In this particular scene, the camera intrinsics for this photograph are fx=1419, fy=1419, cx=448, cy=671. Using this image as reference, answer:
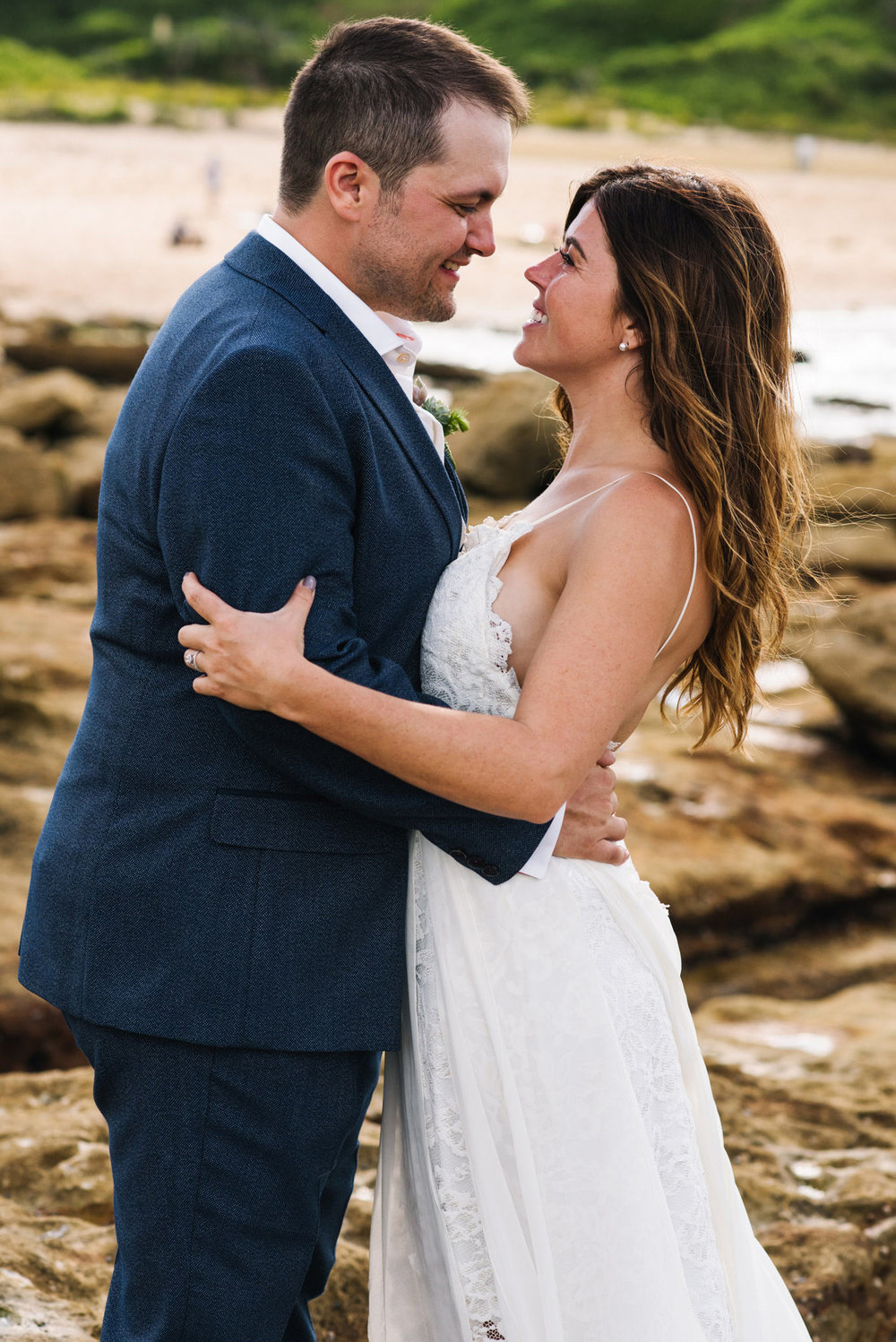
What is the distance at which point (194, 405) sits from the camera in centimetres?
183

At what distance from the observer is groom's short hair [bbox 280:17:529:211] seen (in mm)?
2068

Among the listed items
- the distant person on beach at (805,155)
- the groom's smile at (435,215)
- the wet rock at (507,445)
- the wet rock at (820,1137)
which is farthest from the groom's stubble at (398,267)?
the distant person on beach at (805,155)

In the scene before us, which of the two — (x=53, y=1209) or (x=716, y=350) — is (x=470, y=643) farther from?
(x=53, y=1209)

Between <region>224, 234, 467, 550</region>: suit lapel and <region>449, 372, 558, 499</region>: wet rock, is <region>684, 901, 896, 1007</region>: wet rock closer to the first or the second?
<region>224, 234, 467, 550</region>: suit lapel

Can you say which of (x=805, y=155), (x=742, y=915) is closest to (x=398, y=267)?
(x=742, y=915)

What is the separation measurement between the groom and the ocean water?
9612 mm

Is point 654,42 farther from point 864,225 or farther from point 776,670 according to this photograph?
point 776,670

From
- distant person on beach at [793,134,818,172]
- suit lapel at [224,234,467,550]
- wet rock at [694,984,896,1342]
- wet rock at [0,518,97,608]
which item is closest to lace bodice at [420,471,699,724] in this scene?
suit lapel at [224,234,467,550]

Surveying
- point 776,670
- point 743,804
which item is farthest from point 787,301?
point 776,670

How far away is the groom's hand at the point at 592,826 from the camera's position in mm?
2201

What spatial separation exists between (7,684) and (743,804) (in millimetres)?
2957

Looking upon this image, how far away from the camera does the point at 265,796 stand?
197 centimetres

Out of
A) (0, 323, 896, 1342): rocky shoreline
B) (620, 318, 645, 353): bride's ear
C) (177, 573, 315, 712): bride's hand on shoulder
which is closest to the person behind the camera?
(177, 573, 315, 712): bride's hand on shoulder

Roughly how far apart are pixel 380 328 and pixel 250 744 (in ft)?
2.12
